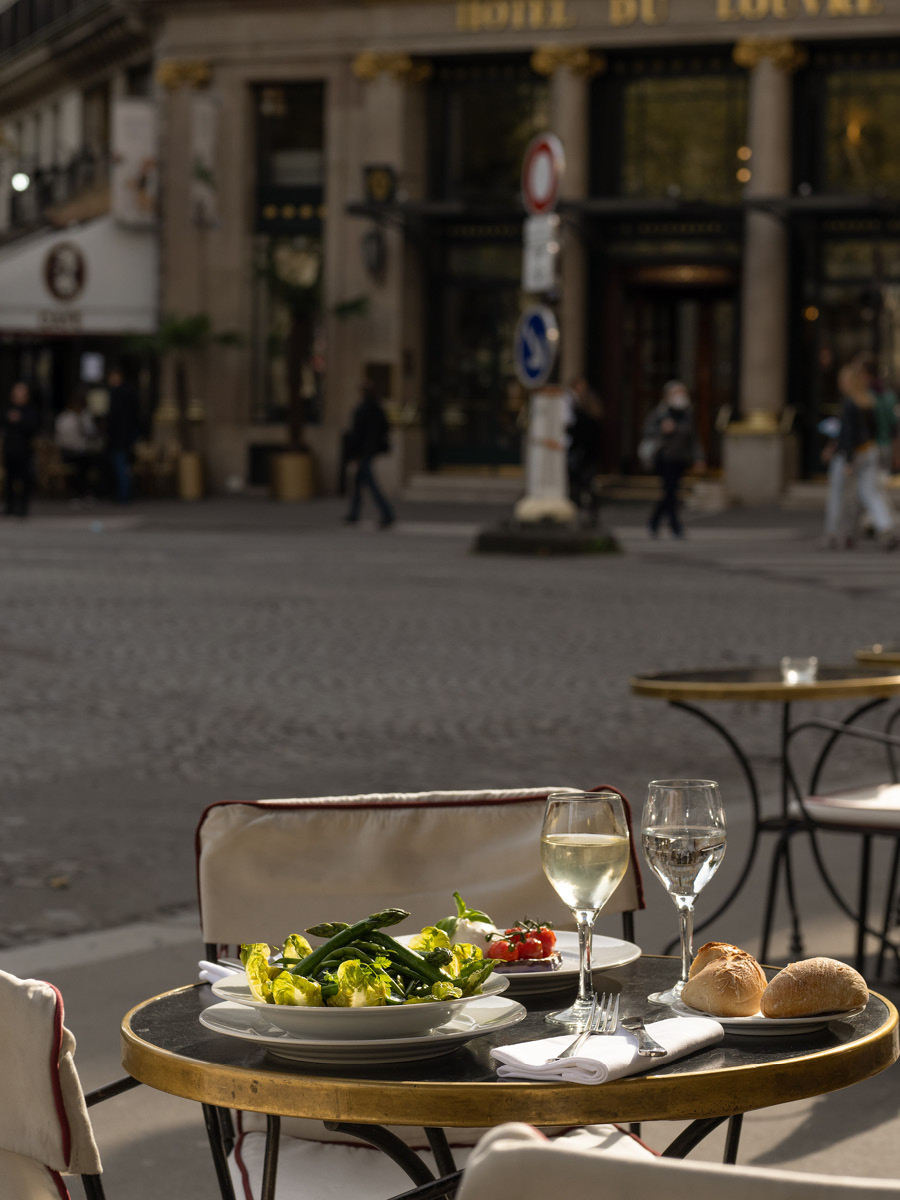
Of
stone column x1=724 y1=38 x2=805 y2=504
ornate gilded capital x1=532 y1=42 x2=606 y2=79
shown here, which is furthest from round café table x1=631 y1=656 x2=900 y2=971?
ornate gilded capital x1=532 y1=42 x2=606 y2=79

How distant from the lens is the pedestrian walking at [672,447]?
22.6 m

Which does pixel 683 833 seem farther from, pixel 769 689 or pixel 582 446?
pixel 582 446

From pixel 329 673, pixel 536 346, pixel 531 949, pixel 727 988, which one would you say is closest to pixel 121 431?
pixel 536 346

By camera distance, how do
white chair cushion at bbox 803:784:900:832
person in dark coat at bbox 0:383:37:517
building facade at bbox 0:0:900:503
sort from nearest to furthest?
white chair cushion at bbox 803:784:900:832
person in dark coat at bbox 0:383:37:517
building facade at bbox 0:0:900:503

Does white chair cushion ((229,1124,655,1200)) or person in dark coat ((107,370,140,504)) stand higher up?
person in dark coat ((107,370,140,504))

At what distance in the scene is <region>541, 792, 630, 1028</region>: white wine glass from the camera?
94.0 inches

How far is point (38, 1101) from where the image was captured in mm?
2113

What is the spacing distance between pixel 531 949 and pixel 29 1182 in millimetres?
769

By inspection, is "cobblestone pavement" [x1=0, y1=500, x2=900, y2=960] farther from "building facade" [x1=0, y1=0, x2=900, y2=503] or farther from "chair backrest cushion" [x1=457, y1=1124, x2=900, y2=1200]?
"building facade" [x1=0, y1=0, x2=900, y2=503]

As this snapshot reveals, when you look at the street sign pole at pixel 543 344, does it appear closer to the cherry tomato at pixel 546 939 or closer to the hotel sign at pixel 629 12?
the hotel sign at pixel 629 12

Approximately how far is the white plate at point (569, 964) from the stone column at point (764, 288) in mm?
27691

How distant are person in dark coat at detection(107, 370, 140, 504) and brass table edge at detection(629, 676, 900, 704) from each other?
25.0 m

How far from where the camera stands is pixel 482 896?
3.35 metres

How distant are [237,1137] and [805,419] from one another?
28793mm
